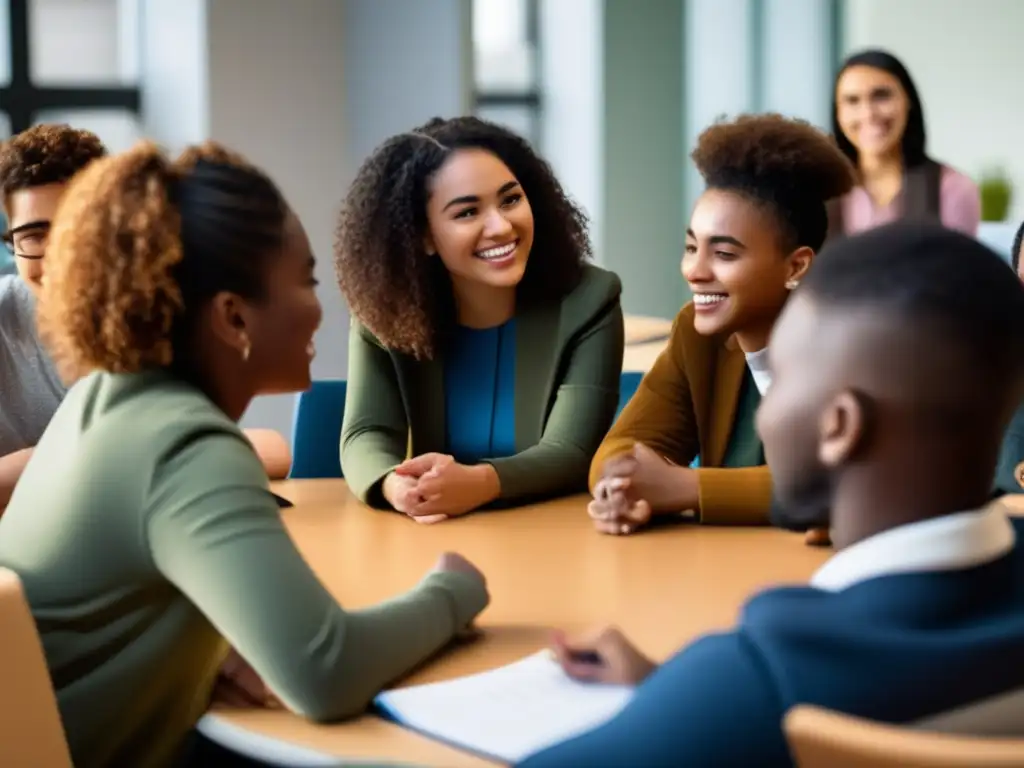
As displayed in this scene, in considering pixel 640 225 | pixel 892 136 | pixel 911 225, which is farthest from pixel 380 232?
pixel 640 225

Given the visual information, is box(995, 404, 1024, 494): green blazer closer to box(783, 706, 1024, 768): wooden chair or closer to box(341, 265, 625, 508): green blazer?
box(341, 265, 625, 508): green blazer

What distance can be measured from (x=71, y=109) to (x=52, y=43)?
0.21m

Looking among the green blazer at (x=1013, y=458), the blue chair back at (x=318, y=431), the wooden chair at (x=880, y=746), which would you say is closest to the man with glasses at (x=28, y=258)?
the blue chair back at (x=318, y=431)

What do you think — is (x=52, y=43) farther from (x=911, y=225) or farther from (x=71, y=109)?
(x=911, y=225)

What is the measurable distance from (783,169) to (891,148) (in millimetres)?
3024

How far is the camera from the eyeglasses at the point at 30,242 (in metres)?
2.53

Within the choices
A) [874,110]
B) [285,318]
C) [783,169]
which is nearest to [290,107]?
[874,110]

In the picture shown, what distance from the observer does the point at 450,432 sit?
272cm

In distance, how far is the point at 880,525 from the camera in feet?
3.84

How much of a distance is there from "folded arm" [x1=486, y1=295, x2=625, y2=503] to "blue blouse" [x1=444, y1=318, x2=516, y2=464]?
0.09m

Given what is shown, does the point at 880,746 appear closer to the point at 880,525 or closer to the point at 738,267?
the point at 880,525

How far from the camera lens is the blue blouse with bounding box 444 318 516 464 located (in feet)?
8.91

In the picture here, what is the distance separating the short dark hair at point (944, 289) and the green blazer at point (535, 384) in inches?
54.3

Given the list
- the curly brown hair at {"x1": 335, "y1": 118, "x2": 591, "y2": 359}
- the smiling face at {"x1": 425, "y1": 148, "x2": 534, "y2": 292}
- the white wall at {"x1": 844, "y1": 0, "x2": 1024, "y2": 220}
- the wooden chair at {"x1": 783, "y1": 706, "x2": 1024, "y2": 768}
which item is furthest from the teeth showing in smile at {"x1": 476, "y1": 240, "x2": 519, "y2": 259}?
the white wall at {"x1": 844, "y1": 0, "x2": 1024, "y2": 220}
